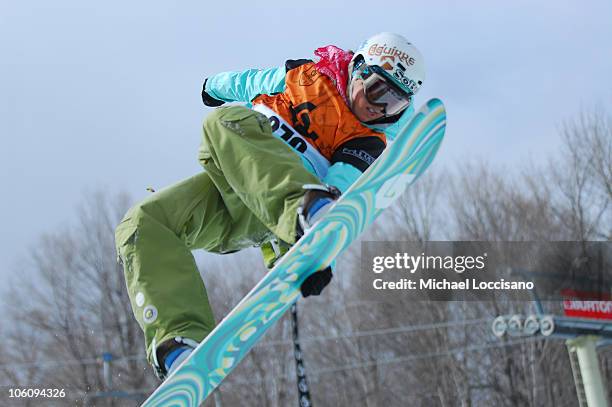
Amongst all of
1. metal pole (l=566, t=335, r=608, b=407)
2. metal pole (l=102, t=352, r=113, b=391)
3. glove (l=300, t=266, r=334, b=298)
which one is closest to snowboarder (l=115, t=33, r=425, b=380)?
glove (l=300, t=266, r=334, b=298)

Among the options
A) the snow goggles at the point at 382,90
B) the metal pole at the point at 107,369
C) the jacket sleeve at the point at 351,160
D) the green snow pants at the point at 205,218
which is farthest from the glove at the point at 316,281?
the metal pole at the point at 107,369

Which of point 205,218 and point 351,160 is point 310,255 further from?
point 205,218

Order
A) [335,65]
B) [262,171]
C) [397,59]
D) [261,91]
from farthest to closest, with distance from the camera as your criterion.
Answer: [261,91] < [335,65] < [397,59] < [262,171]

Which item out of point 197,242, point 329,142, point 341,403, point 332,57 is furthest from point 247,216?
point 341,403

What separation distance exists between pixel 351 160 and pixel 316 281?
65cm

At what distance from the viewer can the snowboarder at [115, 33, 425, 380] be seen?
2914 mm

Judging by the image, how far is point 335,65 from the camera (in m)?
3.38

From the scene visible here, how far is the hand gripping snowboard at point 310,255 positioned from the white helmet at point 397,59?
449mm

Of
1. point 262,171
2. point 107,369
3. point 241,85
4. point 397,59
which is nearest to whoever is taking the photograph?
point 262,171

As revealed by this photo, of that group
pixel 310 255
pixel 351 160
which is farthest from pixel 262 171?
pixel 351 160

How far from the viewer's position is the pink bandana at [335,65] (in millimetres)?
3340

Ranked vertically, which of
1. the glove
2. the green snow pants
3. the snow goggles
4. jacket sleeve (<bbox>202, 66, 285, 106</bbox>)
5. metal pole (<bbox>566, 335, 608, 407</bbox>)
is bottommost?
the glove

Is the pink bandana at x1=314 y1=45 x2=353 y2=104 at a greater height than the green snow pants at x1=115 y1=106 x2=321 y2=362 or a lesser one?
greater

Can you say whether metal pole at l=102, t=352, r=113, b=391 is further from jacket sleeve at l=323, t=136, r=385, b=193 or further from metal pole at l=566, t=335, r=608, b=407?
jacket sleeve at l=323, t=136, r=385, b=193
